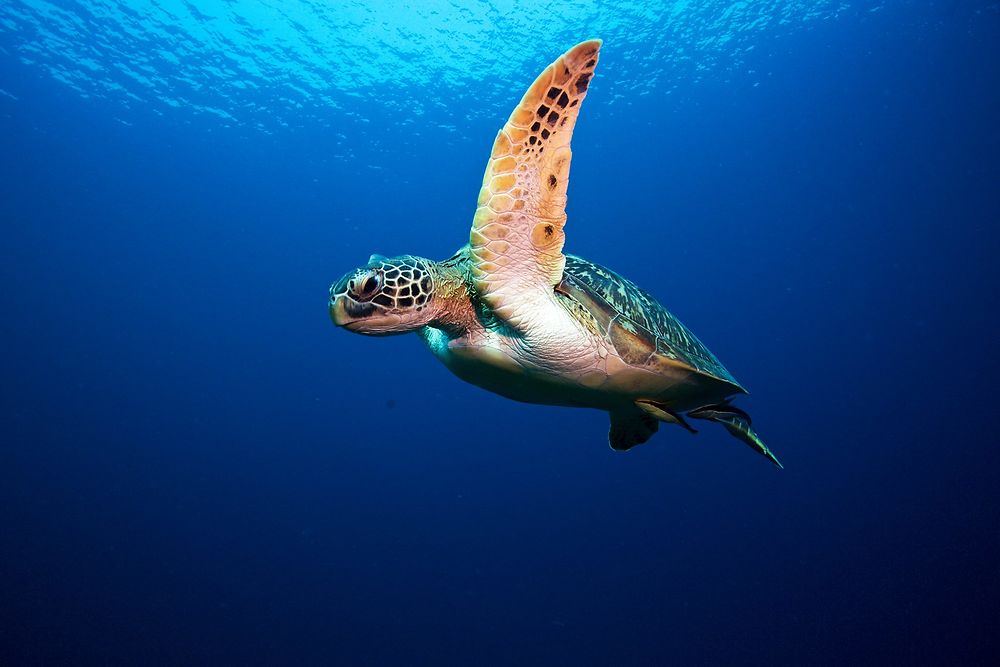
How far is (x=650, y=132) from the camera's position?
23547 mm

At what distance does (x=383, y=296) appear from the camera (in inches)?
78.5

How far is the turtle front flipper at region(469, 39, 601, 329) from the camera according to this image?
1702mm

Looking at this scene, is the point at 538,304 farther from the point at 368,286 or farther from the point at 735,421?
the point at 735,421

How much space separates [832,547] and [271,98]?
25438 millimetres

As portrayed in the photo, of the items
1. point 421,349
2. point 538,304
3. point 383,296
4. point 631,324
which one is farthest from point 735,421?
point 421,349

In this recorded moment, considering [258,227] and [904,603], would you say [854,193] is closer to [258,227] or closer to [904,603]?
[904,603]

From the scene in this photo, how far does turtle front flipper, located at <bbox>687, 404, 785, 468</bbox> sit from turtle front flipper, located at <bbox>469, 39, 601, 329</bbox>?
5.96 ft

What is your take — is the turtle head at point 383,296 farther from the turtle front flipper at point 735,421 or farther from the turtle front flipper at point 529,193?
the turtle front flipper at point 735,421

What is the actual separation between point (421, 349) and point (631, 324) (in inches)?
1222

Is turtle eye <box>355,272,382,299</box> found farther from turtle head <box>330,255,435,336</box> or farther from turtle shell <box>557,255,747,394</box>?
turtle shell <box>557,255,747,394</box>

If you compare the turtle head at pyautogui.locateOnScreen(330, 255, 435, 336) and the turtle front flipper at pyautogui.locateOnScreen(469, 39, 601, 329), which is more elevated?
the turtle front flipper at pyautogui.locateOnScreen(469, 39, 601, 329)

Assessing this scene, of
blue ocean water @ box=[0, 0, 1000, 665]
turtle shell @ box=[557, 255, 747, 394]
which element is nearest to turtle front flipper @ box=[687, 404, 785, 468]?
turtle shell @ box=[557, 255, 747, 394]

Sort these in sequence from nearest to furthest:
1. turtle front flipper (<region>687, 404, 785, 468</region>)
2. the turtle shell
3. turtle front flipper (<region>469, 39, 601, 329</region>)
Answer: turtle front flipper (<region>469, 39, 601, 329</region>) → the turtle shell → turtle front flipper (<region>687, 404, 785, 468</region>)

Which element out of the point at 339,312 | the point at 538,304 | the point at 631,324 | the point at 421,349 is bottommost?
the point at 339,312
